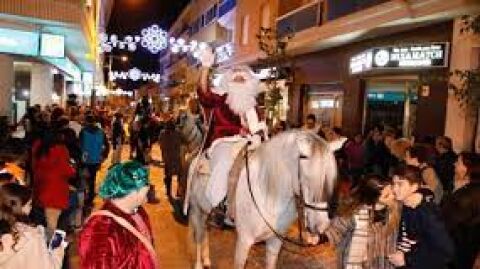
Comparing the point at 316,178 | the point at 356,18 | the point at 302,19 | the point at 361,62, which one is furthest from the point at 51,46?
the point at 316,178

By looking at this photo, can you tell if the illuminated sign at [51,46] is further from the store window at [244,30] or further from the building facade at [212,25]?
the store window at [244,30]

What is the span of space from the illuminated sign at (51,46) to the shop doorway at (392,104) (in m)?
8.19

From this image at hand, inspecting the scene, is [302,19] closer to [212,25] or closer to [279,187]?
[279,187]

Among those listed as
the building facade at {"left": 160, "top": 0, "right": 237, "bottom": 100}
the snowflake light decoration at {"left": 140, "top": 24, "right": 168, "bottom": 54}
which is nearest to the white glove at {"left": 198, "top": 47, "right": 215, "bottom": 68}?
the snowflake light decoration at {"left": 140, "top": 24, "right": 168, "bottom": 54}

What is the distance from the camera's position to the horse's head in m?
6.20

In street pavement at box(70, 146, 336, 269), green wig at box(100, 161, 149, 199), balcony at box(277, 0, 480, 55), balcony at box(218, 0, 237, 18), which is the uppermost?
balcony at box(218, 0, 237, 18)

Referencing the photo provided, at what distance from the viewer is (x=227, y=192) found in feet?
24.3

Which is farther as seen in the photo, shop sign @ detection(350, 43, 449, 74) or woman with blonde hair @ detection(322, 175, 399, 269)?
shop sign @ detection(350, 43, 449, 74)

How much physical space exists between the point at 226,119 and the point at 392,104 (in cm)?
1152

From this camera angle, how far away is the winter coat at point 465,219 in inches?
250

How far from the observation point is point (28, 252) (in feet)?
13.2

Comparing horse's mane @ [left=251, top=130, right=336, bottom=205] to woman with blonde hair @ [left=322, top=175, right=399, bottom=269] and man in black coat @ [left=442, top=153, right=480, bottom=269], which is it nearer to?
woman with blonde hair @ [left=322, top=175, right=399, bottom=269]

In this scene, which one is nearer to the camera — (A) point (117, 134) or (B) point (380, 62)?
(B) point (380, 62)

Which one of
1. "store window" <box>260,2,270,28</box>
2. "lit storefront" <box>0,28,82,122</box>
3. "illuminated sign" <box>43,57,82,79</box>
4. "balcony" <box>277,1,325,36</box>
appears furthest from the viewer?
"store window" <box>260,2,270,28</box>
